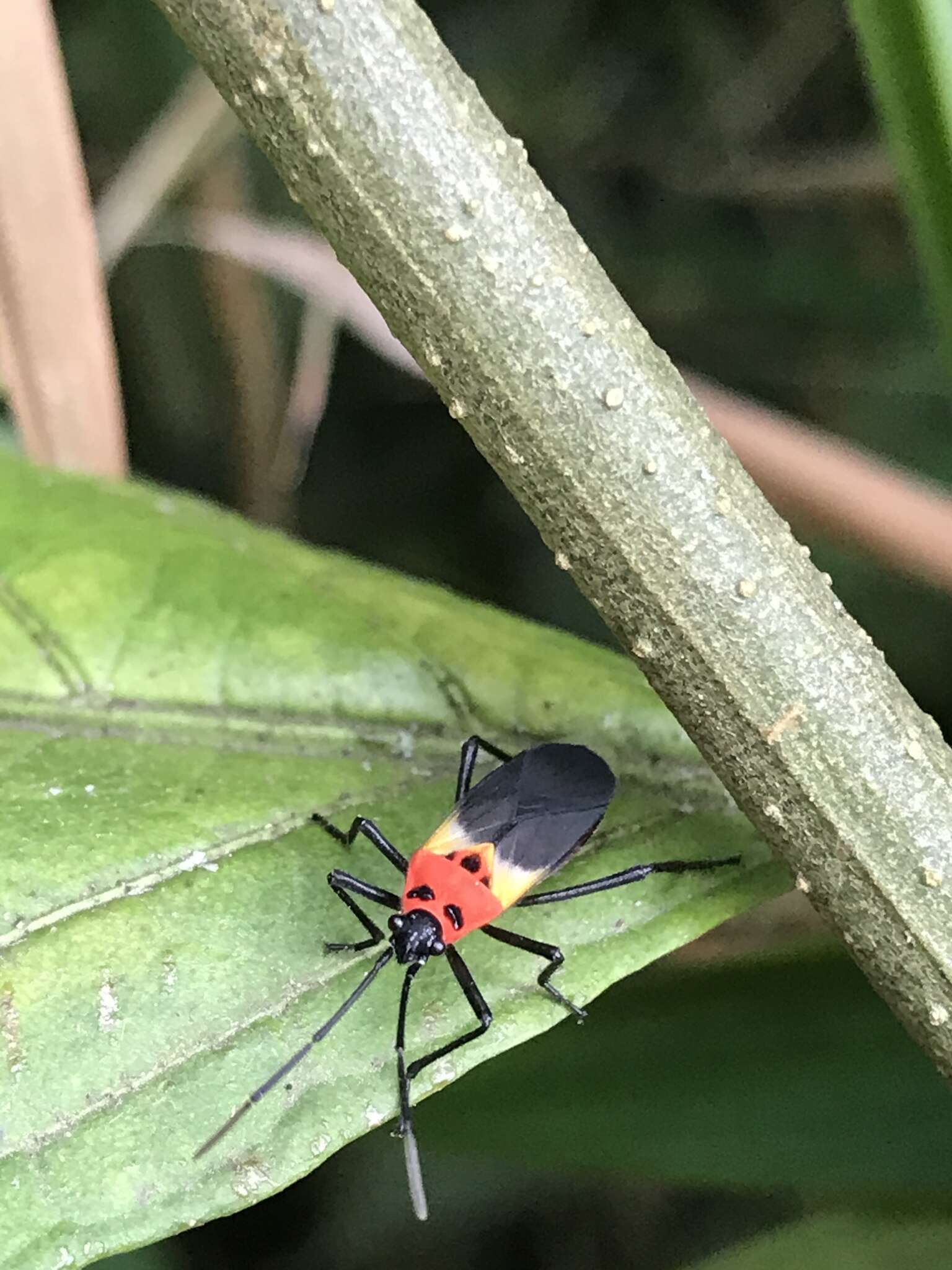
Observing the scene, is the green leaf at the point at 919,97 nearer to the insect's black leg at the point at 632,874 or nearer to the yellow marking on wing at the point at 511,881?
the insect's black leg at the point at 632,874

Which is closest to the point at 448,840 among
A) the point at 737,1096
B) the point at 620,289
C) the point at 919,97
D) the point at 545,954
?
the point at 545,954

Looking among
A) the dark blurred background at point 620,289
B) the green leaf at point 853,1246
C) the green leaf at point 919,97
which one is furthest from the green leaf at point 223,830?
the dark blurred background at point 620,289

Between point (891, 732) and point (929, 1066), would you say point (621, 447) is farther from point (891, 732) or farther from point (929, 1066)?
point (929, 1066)

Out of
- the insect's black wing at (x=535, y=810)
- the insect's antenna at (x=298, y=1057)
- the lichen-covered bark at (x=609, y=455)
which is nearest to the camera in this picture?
the lichen-covered bark at (x=609, y=455)

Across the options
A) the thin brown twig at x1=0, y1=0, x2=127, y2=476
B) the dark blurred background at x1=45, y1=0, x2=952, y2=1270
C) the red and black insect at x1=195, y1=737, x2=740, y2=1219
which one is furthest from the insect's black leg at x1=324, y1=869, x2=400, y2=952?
the dark blurred background at x1=45, y1=0, x2=952, y2=1270

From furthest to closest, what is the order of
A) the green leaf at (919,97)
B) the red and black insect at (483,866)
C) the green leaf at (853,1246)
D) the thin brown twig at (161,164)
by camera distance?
1. the thin brown twig at (161,164)
2. the green leaf at (853,1246)
3. the red and black insect at (483,866)
4. the green leaf at (919,97)

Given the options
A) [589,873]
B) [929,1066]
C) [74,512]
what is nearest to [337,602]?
[74,512]
